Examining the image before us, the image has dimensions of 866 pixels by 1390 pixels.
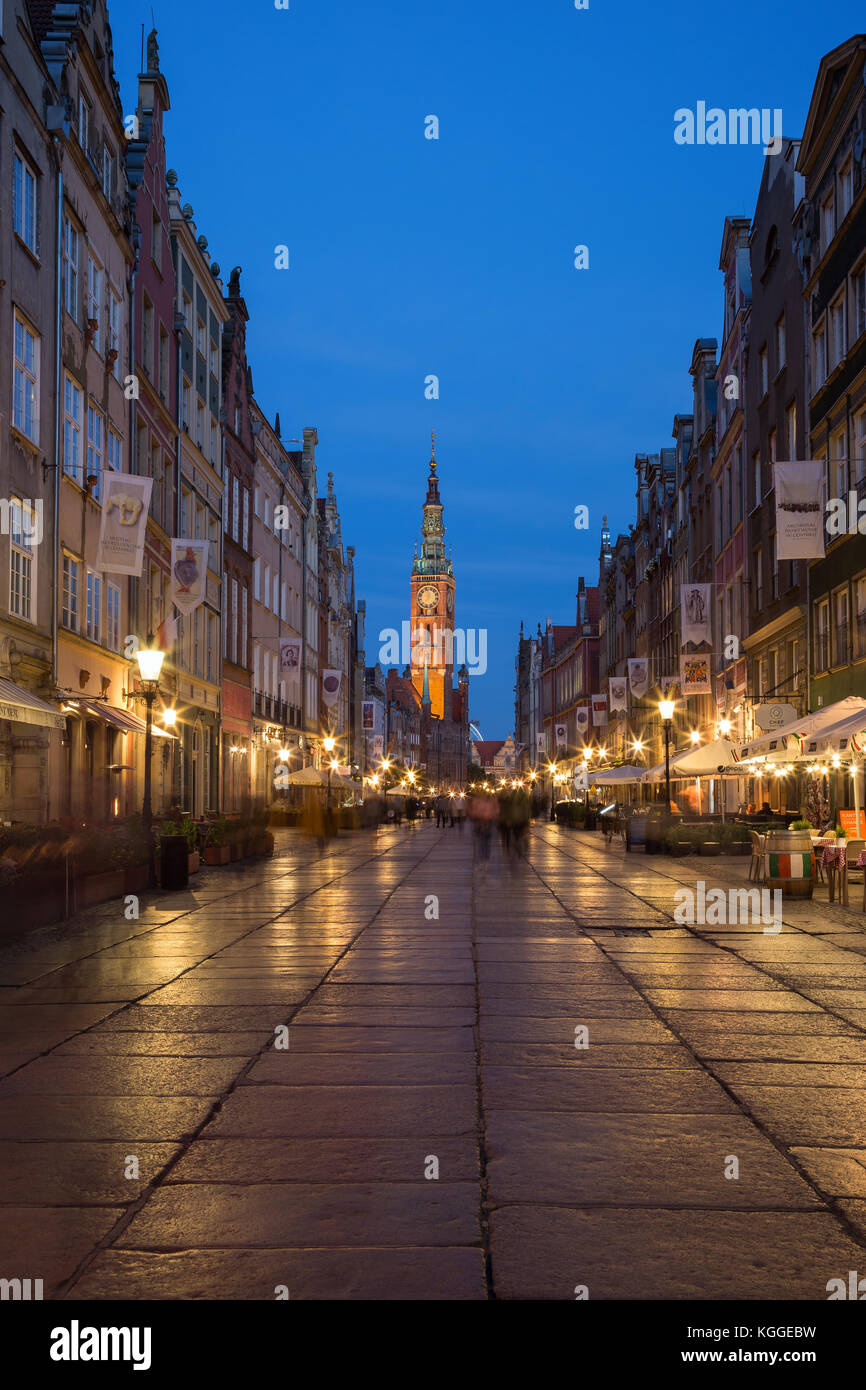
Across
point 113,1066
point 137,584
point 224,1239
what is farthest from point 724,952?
point 137,584

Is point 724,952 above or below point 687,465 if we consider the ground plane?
below

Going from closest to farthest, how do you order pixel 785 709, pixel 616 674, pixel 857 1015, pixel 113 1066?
pixel 113 1066 < pixel 857 1015 < pixel 785 709 < pixel 616 674

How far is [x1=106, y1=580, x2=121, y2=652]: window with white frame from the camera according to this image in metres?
32.0

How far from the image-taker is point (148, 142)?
37.2 metres

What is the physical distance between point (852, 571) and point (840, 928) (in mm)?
15282

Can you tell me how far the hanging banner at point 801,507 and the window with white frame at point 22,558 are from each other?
46.5ft

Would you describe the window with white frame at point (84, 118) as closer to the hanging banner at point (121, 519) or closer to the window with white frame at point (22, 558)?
the hanging banner at point (121, 519)

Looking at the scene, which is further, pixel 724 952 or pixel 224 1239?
pixel 724 952

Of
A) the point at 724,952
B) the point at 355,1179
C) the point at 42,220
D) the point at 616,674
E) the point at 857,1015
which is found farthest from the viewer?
the point at 616,674

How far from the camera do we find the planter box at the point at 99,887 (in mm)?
18109

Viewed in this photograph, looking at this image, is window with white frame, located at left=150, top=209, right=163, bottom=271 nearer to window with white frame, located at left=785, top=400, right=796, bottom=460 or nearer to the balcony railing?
window with white frame, located at left=785, top=400, right=796, bottom=460

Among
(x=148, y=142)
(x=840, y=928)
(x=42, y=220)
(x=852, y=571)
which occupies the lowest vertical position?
(x=840, y=928)

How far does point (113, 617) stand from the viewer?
32.5 metres
